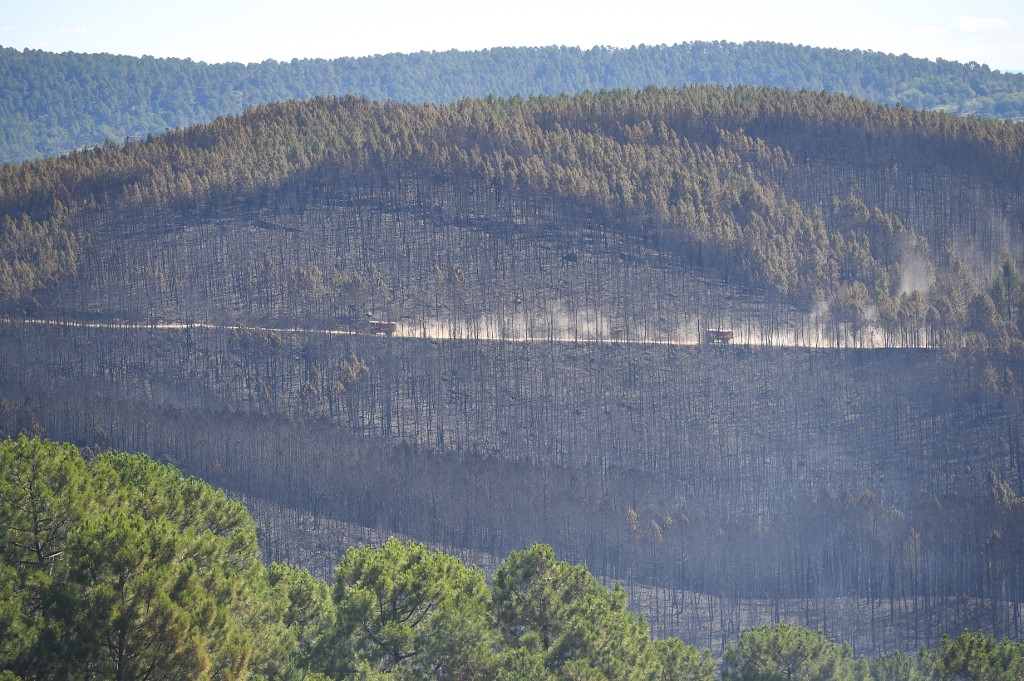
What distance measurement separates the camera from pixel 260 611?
125 feet

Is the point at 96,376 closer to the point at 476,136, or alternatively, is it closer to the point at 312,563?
the point at 312,563

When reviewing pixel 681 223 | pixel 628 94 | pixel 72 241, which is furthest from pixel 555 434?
pixel 628 94

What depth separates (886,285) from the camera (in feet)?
329

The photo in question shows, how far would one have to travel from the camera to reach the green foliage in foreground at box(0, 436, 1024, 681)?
3056 centimetres

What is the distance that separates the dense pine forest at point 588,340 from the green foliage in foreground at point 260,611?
27.7 metres

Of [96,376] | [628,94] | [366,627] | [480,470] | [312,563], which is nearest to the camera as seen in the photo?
[366,627]

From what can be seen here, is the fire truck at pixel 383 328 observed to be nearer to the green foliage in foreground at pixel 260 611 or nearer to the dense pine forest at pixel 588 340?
the dense pine forest at pixel 588 340

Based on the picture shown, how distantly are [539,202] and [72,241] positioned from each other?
118 feet

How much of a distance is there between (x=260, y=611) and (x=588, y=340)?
56699 millimetres

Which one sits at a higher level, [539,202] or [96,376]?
[539,202]

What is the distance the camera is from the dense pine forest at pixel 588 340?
80375mm

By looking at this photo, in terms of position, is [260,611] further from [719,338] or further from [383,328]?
[719,338]

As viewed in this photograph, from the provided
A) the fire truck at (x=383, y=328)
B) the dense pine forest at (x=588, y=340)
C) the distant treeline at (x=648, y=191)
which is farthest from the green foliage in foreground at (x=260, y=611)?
the distant treeline at (x=648, y=191)

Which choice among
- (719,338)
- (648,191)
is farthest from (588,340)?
(648,191)
